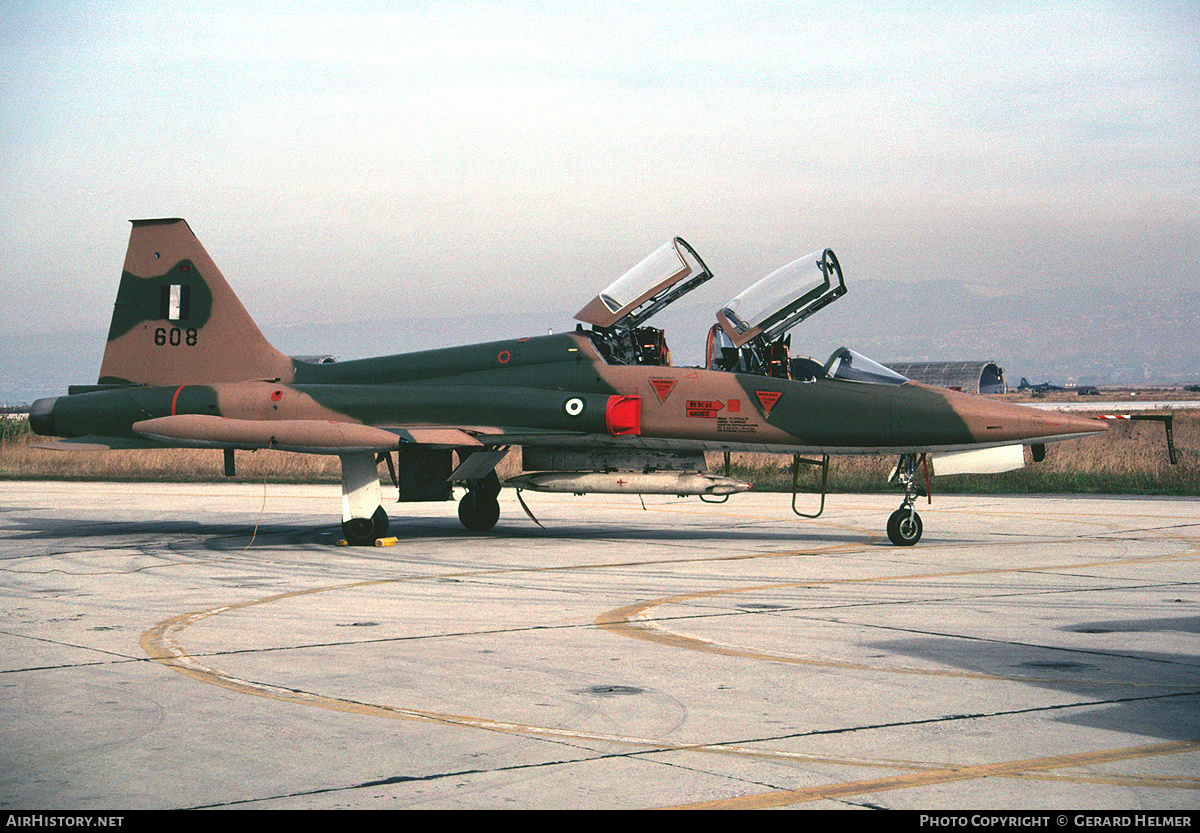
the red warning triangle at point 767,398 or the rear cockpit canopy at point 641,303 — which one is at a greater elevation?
the rear cockpit canopy at point 641,303

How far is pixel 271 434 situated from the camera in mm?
16156

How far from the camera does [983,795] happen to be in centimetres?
525

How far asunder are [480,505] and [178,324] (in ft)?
18.6

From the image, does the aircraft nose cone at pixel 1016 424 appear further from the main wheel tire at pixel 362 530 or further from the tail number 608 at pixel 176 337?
the tail number 608 at pixel 176 337

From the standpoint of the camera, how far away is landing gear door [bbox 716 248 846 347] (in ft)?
54.4

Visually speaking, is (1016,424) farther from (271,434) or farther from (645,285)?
(271,434)

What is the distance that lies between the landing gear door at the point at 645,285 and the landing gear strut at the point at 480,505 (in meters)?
3.39

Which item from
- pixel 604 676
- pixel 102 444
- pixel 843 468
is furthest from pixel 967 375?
pixel 604 676

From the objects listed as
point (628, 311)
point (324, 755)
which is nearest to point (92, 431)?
point (628, 311)

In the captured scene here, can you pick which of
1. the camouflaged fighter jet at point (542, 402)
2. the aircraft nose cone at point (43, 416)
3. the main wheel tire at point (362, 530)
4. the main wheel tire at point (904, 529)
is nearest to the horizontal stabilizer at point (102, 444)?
the camouflaged fighter jet at point (542, 402)

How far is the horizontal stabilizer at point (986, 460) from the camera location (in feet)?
51.3

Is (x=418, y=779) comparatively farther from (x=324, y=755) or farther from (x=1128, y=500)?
(x=1128, y=500)

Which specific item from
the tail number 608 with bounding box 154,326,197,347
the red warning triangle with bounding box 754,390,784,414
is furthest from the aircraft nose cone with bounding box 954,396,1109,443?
the tail number 608 with bounding box 154,326,197,347

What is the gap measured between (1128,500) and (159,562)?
18576mm
